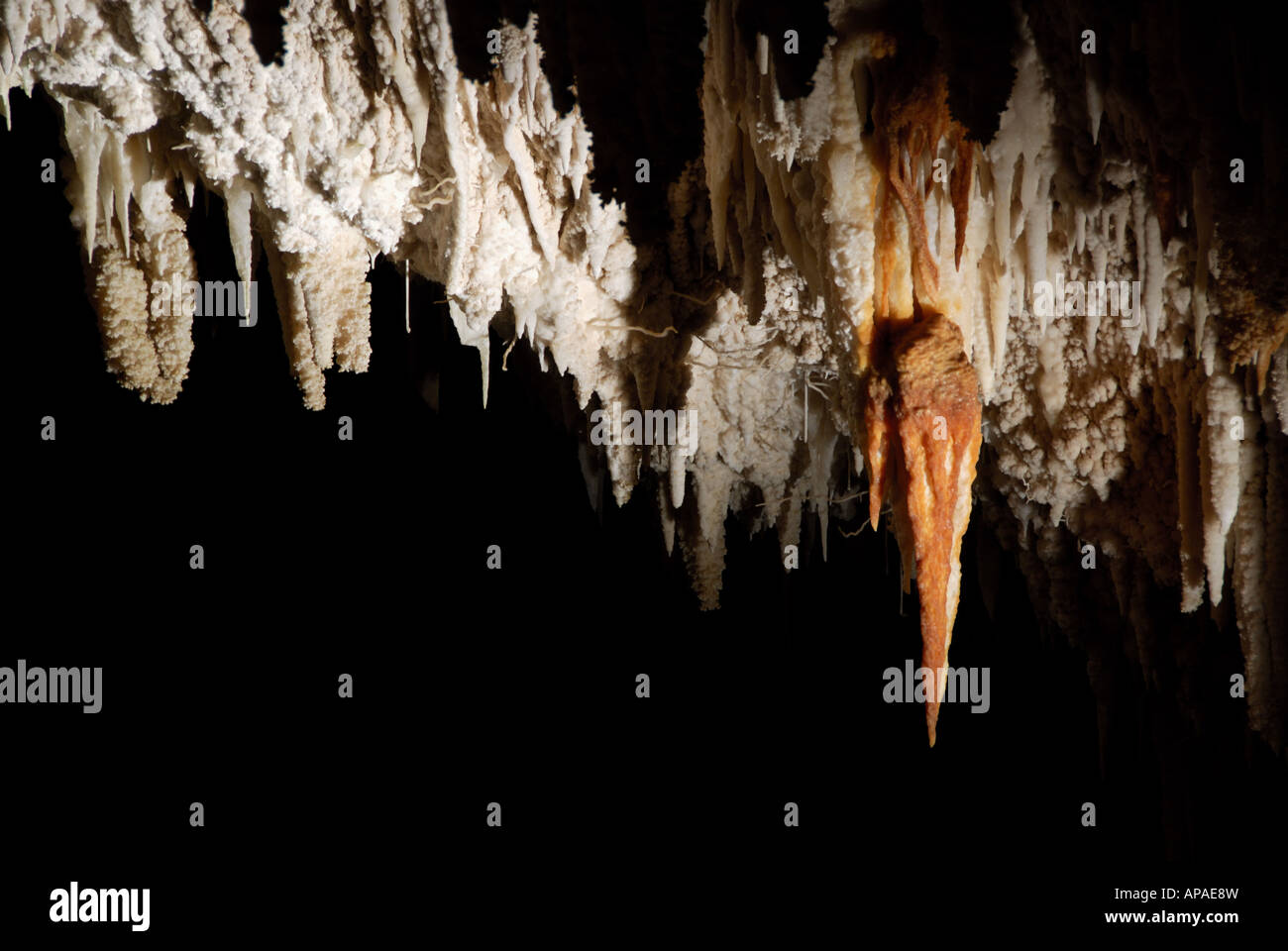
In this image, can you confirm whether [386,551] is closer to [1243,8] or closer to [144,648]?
[144,648]

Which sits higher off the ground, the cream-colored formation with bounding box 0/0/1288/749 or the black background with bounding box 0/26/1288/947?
the cream-colored formation with bounding box 0/0/1288/749

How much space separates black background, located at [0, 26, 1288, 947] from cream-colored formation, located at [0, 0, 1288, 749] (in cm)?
99

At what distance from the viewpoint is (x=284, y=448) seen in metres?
5.32

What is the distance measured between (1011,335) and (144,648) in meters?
4.33

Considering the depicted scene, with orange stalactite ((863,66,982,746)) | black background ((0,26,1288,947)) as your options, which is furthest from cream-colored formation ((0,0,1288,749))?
black background ((0,26,1288,947))

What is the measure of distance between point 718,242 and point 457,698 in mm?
3583

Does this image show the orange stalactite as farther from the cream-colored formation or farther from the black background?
the black background

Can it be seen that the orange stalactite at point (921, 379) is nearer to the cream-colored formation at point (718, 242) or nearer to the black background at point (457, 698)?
the cream-colored formation at point (718, 242)

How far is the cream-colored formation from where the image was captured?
260cm

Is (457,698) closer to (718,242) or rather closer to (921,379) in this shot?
(718,242)

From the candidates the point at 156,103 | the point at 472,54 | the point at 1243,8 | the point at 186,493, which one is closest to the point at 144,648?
the point at 186,493

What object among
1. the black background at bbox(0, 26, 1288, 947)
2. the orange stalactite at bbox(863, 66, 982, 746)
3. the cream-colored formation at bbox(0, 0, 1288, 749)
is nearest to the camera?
the orange stalactite at bbox(863, 66, 982, 746)

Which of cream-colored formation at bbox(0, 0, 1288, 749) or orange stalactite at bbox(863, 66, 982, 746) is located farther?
cream-colored formation at bbox(0, 0, 1288, 749)

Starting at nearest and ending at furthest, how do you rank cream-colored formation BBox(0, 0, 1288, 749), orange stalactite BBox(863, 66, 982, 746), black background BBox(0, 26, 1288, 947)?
orange stalactite BBox(863, 66, 982, 746)
cream-colored formation BBox(0, 0, 1288, 749)
black background BBox(0, 26, 1288, 947)
